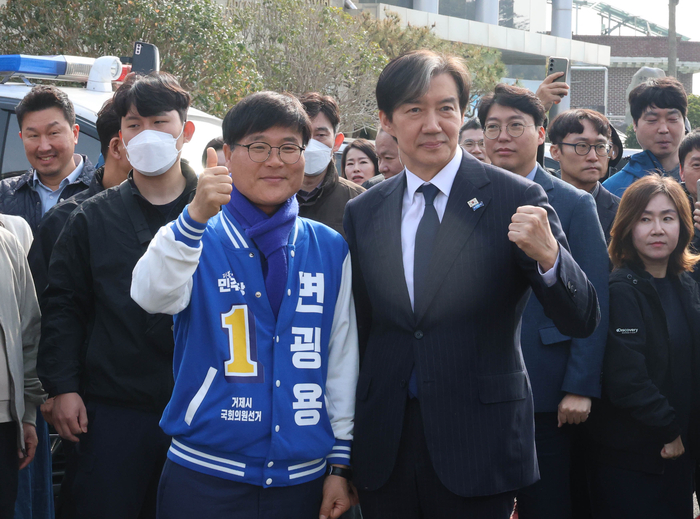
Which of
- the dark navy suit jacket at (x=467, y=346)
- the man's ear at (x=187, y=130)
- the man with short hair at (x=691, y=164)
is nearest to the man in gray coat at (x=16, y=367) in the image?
the man's ear at (x=187, y=130)

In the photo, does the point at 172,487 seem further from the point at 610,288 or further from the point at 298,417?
the point at 610,288

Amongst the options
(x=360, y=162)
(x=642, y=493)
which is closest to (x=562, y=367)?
(x=642, y=493)

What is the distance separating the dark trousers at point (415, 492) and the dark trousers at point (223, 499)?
0.83 feet

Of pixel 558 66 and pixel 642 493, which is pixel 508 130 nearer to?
→ pixel 558 66

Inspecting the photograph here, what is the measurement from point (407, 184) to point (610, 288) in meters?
1.29

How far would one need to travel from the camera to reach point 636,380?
3.30 meters

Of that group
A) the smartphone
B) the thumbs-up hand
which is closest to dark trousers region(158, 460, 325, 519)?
the thumbs-up hand

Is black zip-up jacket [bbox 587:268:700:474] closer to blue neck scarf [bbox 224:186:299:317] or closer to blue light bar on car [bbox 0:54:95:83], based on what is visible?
blue neck scarf [bbox 224:186:299:317]

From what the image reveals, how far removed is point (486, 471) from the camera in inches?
94.4

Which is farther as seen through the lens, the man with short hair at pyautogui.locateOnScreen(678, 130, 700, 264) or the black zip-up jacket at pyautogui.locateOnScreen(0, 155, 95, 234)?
the black zip-up jacket at pyautogui.locateOnScreen(0, 155, 95, 234)

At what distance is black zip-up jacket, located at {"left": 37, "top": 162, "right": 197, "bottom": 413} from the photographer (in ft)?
10.1

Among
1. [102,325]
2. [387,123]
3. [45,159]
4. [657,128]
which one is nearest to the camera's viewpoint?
[387,123]

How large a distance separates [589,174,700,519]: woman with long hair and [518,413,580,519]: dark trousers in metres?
0.21

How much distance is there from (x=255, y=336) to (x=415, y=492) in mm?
692
